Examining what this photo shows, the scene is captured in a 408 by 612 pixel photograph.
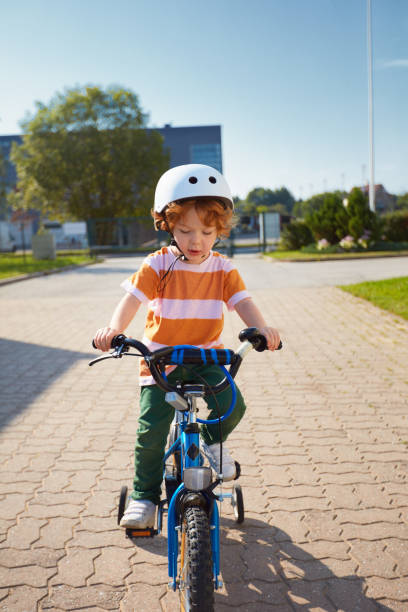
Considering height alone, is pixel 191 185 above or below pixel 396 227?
above

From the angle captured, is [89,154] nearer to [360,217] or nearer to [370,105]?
[370,105]

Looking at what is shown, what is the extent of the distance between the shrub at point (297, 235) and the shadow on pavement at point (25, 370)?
21461mm

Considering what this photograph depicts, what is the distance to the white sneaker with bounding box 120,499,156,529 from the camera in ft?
8.34

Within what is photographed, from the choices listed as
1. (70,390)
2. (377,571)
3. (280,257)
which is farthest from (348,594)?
(280,257)

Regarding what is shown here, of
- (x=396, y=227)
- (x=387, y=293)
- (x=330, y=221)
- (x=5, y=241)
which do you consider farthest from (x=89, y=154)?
(x=387, y=293)

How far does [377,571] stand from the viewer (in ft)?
8.21

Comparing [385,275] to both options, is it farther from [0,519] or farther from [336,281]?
[0,519]

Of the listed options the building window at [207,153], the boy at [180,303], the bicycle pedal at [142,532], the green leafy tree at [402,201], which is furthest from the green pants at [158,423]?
the green leafy tree at [402,201]

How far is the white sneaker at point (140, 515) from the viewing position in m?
2.54

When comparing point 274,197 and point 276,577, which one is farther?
point 274,197

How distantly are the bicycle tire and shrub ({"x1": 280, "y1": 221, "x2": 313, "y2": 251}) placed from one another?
Result: 26.5 metres

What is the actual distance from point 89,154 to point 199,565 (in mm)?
39409

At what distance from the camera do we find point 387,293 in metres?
11.1

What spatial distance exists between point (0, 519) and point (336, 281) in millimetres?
12574
